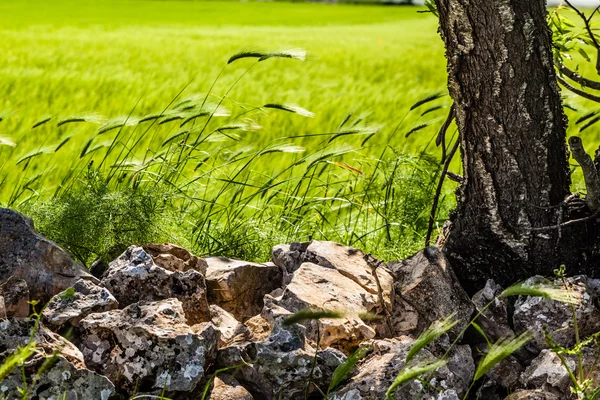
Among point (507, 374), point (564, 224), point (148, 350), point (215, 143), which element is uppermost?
point (564, 224)

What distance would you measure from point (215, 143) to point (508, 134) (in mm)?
3247

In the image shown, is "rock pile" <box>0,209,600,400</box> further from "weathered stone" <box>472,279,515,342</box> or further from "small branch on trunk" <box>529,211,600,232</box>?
"small branch on trunk" <box>529,211,600,232</box>

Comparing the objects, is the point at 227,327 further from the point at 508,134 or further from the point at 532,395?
the point at 508,134

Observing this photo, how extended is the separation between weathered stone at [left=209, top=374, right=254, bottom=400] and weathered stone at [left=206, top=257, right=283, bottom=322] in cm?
38

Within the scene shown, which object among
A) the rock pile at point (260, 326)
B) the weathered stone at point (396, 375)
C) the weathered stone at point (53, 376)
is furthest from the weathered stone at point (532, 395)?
the weathered stone at point (53, 376)

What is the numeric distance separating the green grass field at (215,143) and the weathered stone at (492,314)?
617 mm

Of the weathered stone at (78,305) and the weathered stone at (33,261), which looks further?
the weathered stone at (33,261)

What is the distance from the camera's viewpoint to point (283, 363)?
1.85m

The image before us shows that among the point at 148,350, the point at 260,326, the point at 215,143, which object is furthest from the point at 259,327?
the point at 215,143

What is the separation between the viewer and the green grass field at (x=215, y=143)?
9.33 ft

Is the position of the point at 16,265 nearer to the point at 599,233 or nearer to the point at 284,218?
the point at 284,218

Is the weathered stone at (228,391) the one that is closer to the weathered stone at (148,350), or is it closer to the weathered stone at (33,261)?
the weathered stone at (148,350)

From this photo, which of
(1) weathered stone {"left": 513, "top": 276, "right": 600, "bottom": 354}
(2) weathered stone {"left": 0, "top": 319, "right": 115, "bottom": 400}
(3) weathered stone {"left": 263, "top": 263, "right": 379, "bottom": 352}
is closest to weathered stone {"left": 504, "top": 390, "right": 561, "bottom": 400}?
(1) weathered stone {"left": 513, "top": 276, "right": 600, "bottom": 354}

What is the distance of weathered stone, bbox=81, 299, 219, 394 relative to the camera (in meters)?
1.83
